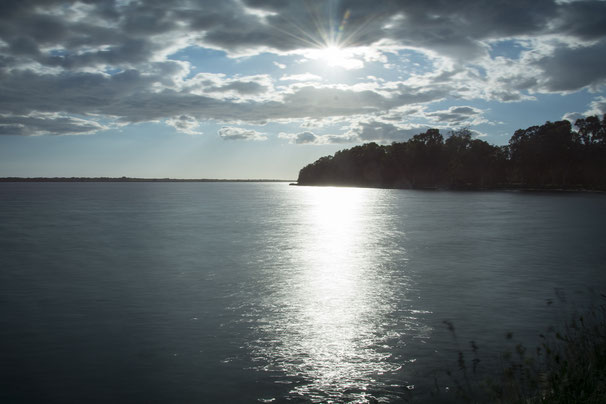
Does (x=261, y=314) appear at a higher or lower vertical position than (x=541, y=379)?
lower

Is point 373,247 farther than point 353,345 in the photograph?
Yes

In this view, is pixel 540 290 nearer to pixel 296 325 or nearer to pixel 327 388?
pixel 296 325

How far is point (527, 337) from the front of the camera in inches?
625

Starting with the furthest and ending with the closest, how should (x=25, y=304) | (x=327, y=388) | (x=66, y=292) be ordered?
(x=66, y=292) → (x=25, y=304) → (x=327, y=388)

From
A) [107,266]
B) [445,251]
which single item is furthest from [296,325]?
[445,251]

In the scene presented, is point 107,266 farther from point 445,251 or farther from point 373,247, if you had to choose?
point 445,251

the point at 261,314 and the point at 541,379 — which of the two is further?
the point at 261,314

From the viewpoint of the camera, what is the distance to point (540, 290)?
23656 mm

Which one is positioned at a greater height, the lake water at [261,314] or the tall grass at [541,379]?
the tall grass at [541,379]

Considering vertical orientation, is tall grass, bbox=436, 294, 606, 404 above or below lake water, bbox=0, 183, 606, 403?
above

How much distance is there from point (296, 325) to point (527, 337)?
26.7 ft

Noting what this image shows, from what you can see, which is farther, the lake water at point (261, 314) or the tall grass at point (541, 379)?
the lake water at point (261, 314)

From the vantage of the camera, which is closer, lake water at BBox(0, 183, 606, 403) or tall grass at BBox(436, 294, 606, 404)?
tall grass at BBox(436, 294, 606, 404)

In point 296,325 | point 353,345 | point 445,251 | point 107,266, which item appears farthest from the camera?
point 445,251
